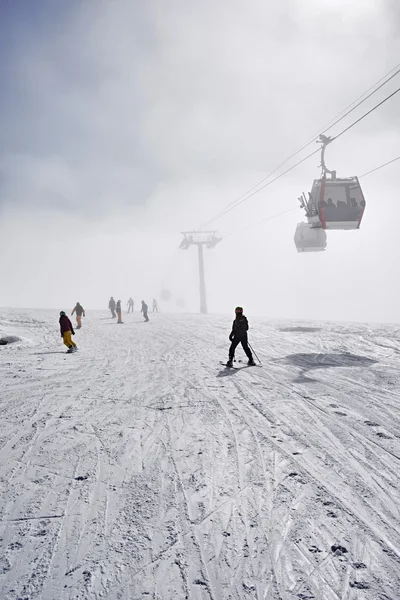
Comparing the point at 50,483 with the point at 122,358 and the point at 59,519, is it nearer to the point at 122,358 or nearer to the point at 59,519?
the point at 59,519

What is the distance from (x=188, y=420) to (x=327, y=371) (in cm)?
531

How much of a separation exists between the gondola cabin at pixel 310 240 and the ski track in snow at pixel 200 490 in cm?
1871

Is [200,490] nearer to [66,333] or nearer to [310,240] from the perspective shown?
[66,333]

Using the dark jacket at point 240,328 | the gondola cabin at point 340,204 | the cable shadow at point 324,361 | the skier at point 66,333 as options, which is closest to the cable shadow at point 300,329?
the gondola cabin at point 340,204

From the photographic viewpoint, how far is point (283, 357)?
1180 centimetres

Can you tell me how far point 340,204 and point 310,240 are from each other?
28.4 feet

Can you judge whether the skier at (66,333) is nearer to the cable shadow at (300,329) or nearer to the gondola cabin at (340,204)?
the cable shadow at (300,329)

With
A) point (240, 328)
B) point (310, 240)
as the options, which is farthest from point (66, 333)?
point (310, 240)

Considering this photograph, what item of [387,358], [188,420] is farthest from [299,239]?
[188,420]

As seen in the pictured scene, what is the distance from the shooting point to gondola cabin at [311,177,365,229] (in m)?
17.1

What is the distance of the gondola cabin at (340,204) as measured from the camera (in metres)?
17.1

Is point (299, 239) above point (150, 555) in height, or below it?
above

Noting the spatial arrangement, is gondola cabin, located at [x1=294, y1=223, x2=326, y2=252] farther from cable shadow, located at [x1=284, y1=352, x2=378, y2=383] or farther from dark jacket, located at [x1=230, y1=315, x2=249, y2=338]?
dark jacket, located at [x1=230, y1=315, x2=249, y2=338]

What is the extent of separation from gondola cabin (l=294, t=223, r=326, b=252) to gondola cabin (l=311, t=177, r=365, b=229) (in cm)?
808
